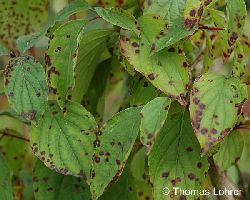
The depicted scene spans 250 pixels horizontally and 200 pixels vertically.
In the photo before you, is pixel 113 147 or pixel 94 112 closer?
pixel 113 147

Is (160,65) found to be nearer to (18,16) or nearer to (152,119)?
(152,119)

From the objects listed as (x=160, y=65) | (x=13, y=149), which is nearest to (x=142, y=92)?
(x=160, y=65)

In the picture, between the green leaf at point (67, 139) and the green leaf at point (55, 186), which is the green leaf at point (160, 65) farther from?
the green leaf at point (55, 186)

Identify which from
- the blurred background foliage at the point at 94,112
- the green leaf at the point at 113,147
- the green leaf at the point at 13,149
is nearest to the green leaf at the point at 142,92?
the blurred background foliage at the point at 94,112

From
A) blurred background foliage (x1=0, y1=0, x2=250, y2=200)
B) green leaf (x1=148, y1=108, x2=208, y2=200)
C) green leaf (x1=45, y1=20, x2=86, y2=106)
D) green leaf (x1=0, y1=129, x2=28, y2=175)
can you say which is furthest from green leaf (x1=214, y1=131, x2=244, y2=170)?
green leaf (x1=0, y1=129, x2=28, y2=175)

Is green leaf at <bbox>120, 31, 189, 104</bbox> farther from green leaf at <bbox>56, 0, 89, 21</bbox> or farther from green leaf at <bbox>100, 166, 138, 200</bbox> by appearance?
green leaf at <bbox>100, 166, 138, 200</bbox>
